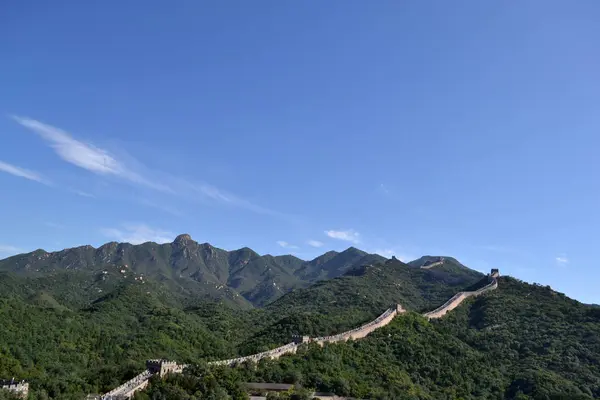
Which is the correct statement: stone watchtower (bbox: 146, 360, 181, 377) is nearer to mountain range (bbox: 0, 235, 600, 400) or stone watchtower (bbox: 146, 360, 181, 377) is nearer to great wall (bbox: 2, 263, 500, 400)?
great wall (bbox: 2, 263, 500, 400)

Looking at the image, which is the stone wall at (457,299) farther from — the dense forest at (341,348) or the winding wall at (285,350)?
the dense forest at (341,348)

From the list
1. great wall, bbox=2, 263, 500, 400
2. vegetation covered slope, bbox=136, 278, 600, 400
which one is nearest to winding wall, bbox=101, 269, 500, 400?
great wall, bbox=2, 263, 500, 400

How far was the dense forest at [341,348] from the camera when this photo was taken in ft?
151

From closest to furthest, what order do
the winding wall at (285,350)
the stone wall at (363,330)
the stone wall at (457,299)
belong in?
the winding wall at (285,350), the stone wall at (363,330), the stone wall at (457,299)

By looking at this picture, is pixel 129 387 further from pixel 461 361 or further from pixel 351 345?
pixel 461 361

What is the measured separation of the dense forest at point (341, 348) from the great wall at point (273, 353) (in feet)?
2.98

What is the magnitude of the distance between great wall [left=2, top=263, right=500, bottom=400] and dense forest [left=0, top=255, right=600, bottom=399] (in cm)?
91

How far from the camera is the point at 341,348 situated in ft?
194

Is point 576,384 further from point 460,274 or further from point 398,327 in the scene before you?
point 460,274

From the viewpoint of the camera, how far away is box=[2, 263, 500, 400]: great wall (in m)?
34.4

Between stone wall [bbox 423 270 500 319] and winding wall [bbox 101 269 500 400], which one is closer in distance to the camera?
winding wall [bbox 101 269 500 400]

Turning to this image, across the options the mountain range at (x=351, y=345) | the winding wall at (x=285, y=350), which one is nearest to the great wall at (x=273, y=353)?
the winding wall at (x=285, y=350)

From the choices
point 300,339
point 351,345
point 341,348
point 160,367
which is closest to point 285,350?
point 300,339

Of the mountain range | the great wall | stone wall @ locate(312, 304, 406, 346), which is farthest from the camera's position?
stone wall @ locate(312, 304, 406, 346)
